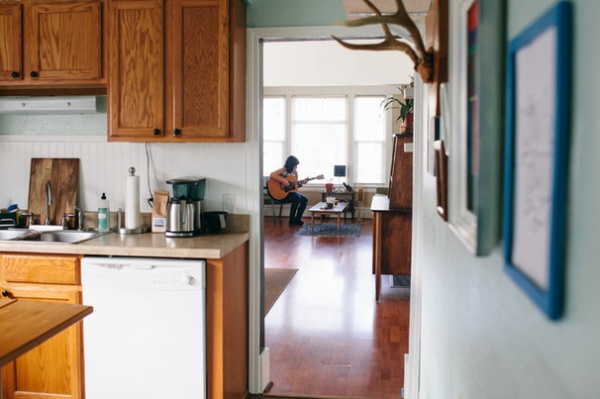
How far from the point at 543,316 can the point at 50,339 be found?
2966 millimetres

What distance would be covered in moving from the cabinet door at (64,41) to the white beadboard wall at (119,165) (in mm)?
498

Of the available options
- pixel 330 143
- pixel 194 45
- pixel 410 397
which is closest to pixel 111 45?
pixel 194 45

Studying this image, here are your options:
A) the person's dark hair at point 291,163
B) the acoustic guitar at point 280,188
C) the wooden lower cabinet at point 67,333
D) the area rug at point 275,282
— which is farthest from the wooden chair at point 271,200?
the wooden lower cabinet at point 67,333

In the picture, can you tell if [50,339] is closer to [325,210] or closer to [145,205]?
[145,205]

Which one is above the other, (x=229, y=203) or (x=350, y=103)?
(x=350, y=103)

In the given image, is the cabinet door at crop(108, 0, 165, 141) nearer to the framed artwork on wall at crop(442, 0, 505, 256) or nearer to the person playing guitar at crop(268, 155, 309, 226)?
the framed artwork on wall at crop(442, 0, 505, 256)

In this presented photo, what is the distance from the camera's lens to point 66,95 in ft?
12.0

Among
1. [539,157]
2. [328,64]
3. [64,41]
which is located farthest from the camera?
[328,64]

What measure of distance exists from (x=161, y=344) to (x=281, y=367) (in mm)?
1141

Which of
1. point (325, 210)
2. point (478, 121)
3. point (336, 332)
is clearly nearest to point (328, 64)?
point (325, 210)

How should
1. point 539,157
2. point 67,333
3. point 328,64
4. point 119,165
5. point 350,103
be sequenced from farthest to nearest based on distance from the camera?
point 350,103, point 328,64, point 119,165, point 67,333, point 539,157

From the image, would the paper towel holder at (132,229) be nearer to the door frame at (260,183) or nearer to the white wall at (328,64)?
the door frame at (260,183)

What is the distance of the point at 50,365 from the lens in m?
3.12

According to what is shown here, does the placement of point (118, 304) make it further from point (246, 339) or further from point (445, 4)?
point (445, 4)
